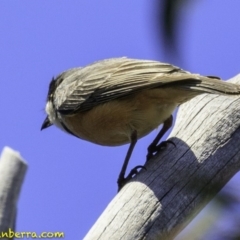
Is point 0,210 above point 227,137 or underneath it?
underneath

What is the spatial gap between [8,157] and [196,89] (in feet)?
5.06

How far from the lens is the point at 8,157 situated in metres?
2.67

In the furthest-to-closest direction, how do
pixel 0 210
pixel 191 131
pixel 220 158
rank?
1. pixel 191 131
2. pixel 220 158
3. pixel 0 210

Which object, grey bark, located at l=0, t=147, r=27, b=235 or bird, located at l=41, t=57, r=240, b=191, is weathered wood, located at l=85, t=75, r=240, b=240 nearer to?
bird, located at l=41, t=57, r=240, b=191

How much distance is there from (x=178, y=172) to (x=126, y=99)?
112 centimetres

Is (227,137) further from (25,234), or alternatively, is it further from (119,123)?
(25,234)

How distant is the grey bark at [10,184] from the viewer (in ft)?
8.36

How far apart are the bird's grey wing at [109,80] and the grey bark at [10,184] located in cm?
149

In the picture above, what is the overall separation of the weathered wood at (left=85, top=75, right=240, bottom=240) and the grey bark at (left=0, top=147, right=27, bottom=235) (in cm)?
50

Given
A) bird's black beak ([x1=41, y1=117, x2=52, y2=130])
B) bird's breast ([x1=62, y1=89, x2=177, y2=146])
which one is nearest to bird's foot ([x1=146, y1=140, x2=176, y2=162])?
bird's breast ([x1=62, y1=89, x2=177, y2=146])

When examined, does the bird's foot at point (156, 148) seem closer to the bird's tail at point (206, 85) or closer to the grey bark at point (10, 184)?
the bird's tail at point (206, 85)

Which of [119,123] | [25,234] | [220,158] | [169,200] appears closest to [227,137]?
[220,158]

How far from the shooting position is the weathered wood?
2.75 m

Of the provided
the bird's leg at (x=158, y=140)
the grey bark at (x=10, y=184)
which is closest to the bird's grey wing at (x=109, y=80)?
the bird's leg at (x=158, y=140)
